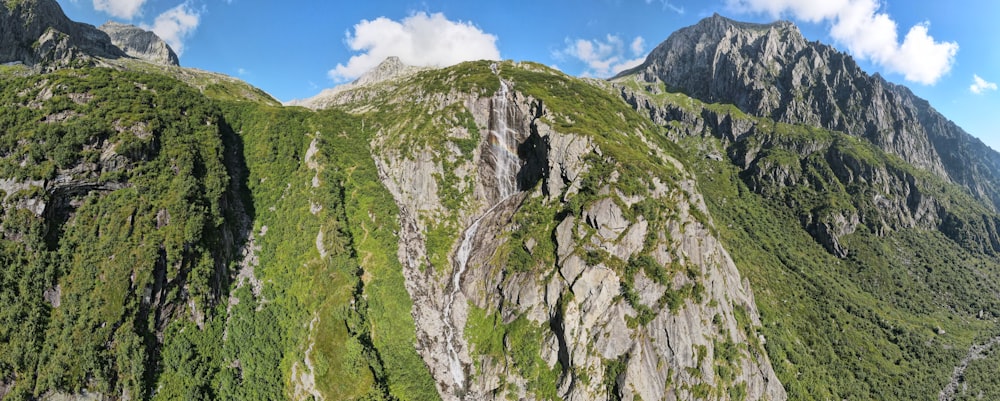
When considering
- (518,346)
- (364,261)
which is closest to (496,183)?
(364,261)

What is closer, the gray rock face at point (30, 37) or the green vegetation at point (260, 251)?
the green vegetation at point (260, 251)

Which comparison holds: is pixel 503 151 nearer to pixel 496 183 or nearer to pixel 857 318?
pixel 496 183

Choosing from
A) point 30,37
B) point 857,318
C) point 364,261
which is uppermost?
point 30,37

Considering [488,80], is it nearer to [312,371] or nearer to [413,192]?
[413,192]

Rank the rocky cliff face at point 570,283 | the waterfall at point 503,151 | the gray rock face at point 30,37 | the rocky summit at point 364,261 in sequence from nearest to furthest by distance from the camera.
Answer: the rocky summit at point 364,261, the rocky cliff face at point 570,283, the waterfall at point 503,151, the gray rock face at point 30,37

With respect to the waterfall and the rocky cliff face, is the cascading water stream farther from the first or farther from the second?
the rocky cliff face

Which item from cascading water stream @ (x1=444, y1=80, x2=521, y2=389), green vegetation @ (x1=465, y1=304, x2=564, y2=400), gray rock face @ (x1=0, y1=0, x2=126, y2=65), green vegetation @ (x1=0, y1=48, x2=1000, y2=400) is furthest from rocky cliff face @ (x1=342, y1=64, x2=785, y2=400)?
gray rock face @ (x1=0, y1=0, x2=126, y2=65)

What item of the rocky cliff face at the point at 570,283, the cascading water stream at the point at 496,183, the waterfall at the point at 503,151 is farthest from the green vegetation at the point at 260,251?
the waterfall at the point at 503,151

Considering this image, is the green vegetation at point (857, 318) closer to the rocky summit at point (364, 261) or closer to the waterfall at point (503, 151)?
the rocky summit at point (364, 261)

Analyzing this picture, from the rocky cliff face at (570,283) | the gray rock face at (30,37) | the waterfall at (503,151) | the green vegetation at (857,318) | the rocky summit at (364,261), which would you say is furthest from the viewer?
the gray rock face at (30,37)
